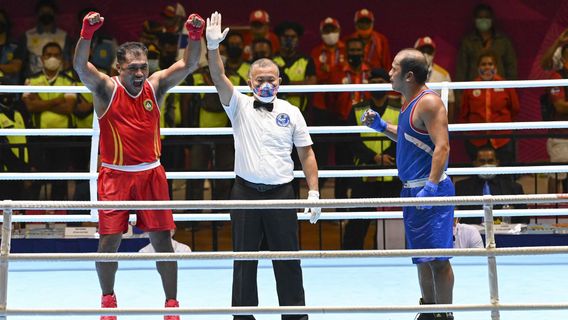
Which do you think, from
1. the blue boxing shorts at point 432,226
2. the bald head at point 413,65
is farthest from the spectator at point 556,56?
the blue boxing shorts at point 432,226

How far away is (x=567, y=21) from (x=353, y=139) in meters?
4.89

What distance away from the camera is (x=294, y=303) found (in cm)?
629

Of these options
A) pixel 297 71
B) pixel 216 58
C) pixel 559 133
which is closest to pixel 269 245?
pixel 216 58

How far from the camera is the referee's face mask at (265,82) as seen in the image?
6312 millimetres

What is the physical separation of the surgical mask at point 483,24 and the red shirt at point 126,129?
21.9 ft

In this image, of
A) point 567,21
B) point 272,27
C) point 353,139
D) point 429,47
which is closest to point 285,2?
point 272,27

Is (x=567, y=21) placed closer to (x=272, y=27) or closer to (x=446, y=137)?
(x=272, y=27)

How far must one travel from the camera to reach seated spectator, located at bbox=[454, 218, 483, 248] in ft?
28.3

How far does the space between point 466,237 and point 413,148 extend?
259 cm

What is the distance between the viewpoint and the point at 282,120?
6.38 m

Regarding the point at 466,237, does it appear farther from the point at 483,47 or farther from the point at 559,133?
the point at 483,47

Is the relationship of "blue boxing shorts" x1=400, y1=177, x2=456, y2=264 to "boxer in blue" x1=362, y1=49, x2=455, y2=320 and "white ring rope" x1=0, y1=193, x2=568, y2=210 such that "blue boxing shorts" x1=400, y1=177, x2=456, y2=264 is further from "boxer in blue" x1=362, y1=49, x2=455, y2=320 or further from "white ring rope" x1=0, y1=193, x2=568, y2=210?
"white ring rope" x1=0, y1=193, x2=568, y2=210

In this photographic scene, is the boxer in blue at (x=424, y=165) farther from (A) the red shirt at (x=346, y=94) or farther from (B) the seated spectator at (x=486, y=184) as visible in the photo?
(A) the red shirt at (x=346, y=94)

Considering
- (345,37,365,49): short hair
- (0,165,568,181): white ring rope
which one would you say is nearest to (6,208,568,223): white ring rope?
(0,165,568,181): white ring rope
